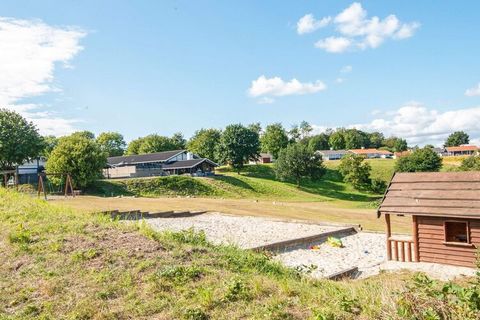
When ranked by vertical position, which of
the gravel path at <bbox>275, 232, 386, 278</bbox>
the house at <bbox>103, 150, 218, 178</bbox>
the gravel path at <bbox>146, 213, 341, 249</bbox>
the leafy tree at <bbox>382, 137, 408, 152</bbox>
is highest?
the leafy tree at <bbox>382, 137, 408, 152</bbox>

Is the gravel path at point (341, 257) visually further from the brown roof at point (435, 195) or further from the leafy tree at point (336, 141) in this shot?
the leafy tree at point (336, 141)

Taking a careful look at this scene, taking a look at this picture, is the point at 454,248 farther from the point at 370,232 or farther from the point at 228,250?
the point at 228,250

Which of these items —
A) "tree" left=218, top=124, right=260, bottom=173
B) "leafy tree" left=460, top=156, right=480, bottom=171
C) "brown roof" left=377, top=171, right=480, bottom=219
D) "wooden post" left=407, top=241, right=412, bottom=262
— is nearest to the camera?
"brown roof" left=377, top=171, right=480, bottom=219

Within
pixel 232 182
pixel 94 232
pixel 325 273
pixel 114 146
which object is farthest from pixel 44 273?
pixel 114 146

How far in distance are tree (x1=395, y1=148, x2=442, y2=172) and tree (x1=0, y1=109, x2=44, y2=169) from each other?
193 feet

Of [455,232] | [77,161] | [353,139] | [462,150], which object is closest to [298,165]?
[77,161]

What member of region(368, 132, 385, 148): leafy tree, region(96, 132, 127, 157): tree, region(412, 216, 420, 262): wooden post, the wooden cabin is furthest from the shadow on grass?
region(368, 132, 385, 148): leafy tree

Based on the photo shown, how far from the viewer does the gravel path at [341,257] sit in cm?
1384

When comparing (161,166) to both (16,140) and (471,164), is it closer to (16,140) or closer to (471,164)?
(16,140)

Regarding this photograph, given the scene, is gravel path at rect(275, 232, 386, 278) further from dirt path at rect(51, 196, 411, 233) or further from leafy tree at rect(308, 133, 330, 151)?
leafy tree at rect(308, 133, 330, 151)

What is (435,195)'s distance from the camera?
14922 mm

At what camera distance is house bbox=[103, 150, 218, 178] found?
223 ft

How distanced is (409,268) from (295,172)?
180ft

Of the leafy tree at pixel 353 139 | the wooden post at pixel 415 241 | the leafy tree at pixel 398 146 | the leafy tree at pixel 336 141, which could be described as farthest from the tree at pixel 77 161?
the leafy tree at pixel 398 146
